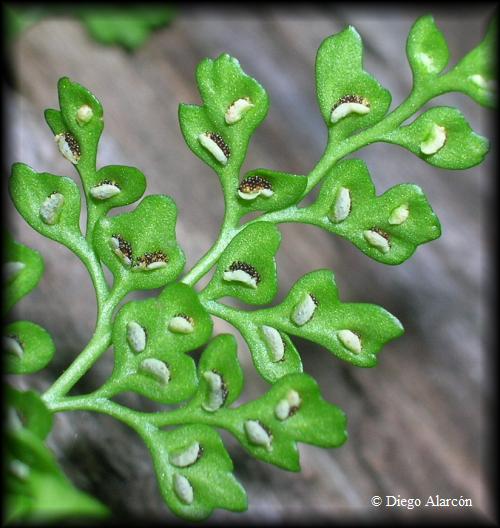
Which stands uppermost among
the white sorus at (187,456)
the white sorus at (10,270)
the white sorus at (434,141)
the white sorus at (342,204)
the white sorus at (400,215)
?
the white sorus at (434,141)

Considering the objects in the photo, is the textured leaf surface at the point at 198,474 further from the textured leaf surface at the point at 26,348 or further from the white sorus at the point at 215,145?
the white sorus at the point at 215,145

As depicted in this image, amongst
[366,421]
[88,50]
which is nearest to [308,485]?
[366,421]

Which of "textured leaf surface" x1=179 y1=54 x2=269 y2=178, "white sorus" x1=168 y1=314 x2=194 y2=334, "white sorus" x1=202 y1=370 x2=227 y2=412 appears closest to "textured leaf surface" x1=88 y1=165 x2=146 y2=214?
"textured leaf surface" x1=179 y1=54 x2=269 y2=178

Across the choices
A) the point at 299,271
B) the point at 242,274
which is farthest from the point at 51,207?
the point at 299,271

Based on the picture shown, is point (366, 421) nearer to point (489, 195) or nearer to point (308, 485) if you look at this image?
point (308, 485)

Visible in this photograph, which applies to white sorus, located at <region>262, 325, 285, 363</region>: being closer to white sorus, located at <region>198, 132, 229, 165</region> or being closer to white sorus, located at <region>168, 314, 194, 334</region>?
white sorus, located at <region>168, 314, 194, 334</region>

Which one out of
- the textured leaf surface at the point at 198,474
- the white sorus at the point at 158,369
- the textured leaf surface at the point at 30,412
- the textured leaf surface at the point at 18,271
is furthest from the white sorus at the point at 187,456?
the textured leaf surface at the point at 18,271

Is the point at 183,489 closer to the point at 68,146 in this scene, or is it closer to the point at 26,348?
the point at 26,348

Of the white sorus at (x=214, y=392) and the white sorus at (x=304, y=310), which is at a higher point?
the white sorus at (x=304, y=310)
